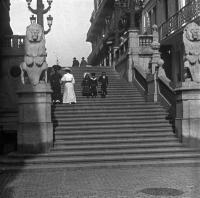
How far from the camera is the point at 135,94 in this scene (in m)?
25.0

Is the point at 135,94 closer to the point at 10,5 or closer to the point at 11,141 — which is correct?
the point at 11,141

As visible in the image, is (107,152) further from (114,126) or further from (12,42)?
(12,42)

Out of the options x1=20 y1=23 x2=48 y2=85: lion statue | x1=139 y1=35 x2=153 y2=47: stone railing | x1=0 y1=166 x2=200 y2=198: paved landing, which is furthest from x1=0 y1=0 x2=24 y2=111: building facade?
x1=0 y1=166 x2=200 y2=198: paved landing

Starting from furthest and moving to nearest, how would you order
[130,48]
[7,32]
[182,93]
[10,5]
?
[10,5] → [7,32] → [130,48] → [182,93]

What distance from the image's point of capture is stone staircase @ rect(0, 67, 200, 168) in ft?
50.4

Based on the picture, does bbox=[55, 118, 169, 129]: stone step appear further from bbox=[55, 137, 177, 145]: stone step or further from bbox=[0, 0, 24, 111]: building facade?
bbox=[0, 0, 24, 111]: building facade

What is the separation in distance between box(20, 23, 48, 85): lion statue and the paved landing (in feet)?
12.2

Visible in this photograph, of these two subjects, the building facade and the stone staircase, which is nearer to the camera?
the stone staircase

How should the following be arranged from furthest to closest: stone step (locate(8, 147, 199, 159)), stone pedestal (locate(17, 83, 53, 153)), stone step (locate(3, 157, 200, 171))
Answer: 1. stone pedestal (locate(17, 83, 53, 153))
2. stone step (locate(8, 147, 199, 159))
3. stone step (locate(3, 157, 200, 171))

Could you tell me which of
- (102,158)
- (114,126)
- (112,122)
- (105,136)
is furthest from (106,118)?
(102,158)

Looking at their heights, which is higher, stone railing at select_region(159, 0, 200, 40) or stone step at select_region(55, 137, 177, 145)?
stone railing at select_region(159, 0, 200, 40)

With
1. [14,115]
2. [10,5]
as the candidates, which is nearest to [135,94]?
[14,115]

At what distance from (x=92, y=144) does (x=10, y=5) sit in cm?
1892

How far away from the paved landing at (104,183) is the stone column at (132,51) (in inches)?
517
